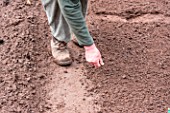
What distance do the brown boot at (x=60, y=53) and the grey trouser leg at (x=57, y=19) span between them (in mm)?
82

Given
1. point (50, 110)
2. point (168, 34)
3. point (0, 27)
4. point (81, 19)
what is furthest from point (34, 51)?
point (168, 34)

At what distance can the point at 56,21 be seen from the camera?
2.92m

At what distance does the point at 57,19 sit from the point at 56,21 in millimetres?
27

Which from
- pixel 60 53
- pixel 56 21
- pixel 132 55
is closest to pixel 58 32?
pixel 56 21

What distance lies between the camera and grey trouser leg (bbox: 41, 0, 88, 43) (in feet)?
9.17

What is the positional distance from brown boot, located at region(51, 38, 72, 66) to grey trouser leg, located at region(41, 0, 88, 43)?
0.27 feet

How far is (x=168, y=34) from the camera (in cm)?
356

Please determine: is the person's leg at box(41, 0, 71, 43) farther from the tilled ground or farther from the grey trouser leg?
the tilled ground

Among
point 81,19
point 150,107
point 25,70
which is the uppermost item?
point 81,19

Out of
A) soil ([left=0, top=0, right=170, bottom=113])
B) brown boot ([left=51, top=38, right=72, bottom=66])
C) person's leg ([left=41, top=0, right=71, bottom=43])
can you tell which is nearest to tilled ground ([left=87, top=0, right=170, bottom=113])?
soil ([left=0, top=0, right=170, bottom=113])

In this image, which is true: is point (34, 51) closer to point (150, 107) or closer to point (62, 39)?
point (62, 39)

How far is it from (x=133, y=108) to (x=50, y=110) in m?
0.63

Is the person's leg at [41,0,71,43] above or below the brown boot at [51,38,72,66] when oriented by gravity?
above

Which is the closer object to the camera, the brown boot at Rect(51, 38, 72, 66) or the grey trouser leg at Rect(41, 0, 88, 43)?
the grey trouser leg at Rect(41, 0, 88, 43)
